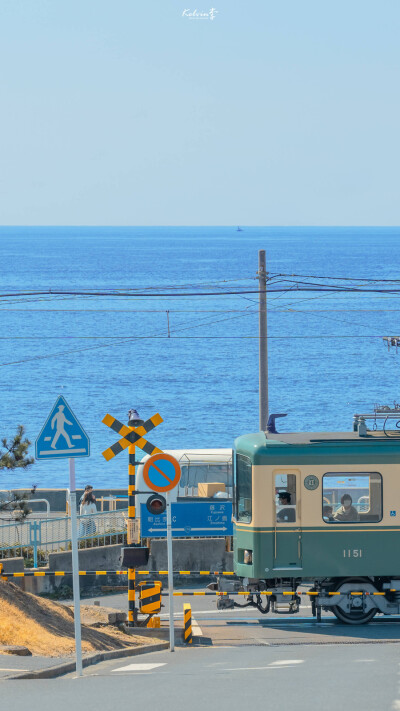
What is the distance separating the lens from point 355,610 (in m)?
16.4

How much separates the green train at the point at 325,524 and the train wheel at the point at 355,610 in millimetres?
15

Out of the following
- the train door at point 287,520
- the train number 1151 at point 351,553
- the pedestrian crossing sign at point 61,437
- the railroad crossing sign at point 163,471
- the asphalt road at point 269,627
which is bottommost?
the asphalt road at point 269,627

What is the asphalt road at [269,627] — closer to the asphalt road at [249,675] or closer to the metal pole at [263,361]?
the asphalt road at [249,675]

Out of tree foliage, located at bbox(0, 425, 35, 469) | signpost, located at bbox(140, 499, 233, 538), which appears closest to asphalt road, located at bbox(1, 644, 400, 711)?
tree foliage, located at bbox(0, 425, 35, 469)

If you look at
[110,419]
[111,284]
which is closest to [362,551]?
[110,419]

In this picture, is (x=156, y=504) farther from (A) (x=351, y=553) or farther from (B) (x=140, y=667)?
(A) (x=351, y=553)

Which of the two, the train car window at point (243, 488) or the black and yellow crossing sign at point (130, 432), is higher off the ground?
the black and yellow crossing sign at point (130, 432)

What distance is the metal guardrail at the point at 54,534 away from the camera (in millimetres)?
20109

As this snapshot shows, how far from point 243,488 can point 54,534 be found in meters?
5.54

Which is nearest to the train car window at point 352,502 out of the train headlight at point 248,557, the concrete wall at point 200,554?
the train headlight at point 248,557

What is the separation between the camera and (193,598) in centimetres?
1908

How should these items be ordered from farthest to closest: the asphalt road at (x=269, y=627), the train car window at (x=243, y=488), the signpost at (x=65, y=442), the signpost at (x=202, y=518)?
the signpost at (x=202, y=518)
the train car window at (x=243, y=488)
the asphalt road at (x=269, y=627)
the signpost at (x=65, y=442)

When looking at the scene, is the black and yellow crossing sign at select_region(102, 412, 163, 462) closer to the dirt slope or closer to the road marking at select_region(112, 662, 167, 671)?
the dirt slope

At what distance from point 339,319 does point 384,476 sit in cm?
10493
